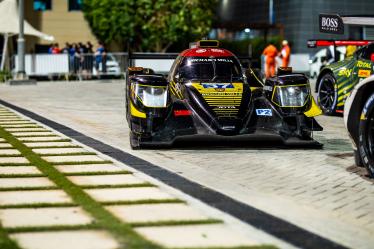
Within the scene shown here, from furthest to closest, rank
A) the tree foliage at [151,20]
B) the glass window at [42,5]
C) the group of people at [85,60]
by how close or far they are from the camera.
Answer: the glass window at [42,5] < the tree foliage at [151,20] < the group of people at [85,60]

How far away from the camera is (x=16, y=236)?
5.52 m

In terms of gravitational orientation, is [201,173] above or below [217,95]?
below

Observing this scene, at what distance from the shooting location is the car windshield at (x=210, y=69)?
11641 millimetres

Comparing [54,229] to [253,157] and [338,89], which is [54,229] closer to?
[253,157]

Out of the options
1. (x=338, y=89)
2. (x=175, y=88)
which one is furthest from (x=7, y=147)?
(x=338, y=89)

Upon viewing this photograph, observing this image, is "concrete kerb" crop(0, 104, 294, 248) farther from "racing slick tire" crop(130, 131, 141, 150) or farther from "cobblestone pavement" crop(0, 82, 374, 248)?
"racing slick tire" crop(130, 131, 141, 150)

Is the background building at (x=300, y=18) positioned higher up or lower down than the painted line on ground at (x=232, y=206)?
higher up

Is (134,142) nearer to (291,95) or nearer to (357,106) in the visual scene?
(291,95)

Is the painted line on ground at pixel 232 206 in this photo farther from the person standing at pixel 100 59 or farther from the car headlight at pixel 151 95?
the person standing at pixel 100 59

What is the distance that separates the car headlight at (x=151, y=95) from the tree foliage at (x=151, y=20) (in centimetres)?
2869

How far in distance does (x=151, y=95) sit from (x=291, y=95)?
1.91m

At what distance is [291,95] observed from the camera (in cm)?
1112

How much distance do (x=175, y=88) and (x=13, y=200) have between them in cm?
481

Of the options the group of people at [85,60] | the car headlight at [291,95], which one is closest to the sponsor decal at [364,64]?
the car headlight at [291,95]
